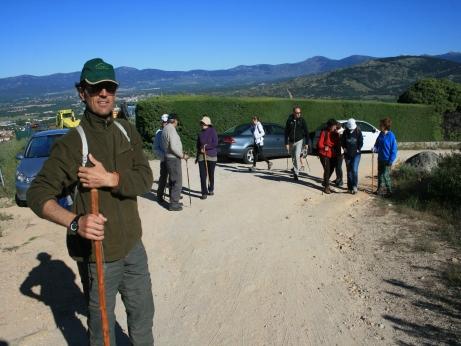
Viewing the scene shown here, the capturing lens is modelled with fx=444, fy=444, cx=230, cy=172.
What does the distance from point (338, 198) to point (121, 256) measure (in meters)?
8.10

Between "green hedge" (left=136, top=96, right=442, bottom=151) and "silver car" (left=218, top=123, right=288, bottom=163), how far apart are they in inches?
104

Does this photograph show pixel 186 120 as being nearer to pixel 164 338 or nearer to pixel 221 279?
pixel 221 279

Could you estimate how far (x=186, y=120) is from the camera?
→ 18.5 metres

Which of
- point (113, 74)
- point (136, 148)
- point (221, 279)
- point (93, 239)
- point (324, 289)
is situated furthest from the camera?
point (221, 279)

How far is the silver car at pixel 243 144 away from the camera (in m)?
16.0

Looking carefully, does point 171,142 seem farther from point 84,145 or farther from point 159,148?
point 84,145

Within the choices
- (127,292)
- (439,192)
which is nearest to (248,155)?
(439,192)

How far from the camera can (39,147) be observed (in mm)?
11672

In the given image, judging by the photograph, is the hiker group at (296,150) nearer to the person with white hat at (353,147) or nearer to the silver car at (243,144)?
the person with white hat at (353,147)

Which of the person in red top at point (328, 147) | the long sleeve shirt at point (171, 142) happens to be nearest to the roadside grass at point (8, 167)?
the long sleeve shirt at point (171, 142)

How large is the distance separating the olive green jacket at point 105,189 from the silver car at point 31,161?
26.1 ft

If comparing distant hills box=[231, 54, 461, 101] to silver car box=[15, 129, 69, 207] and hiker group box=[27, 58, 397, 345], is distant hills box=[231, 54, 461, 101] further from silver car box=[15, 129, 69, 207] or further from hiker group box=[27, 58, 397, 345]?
hiker group box=[27, 58, 397, 345]

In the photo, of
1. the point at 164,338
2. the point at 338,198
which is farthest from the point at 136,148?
the point at 338,198

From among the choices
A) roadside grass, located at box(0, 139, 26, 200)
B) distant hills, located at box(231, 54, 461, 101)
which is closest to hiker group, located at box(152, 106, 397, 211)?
roadside grass, located at box(0, 139, 26, 200)
